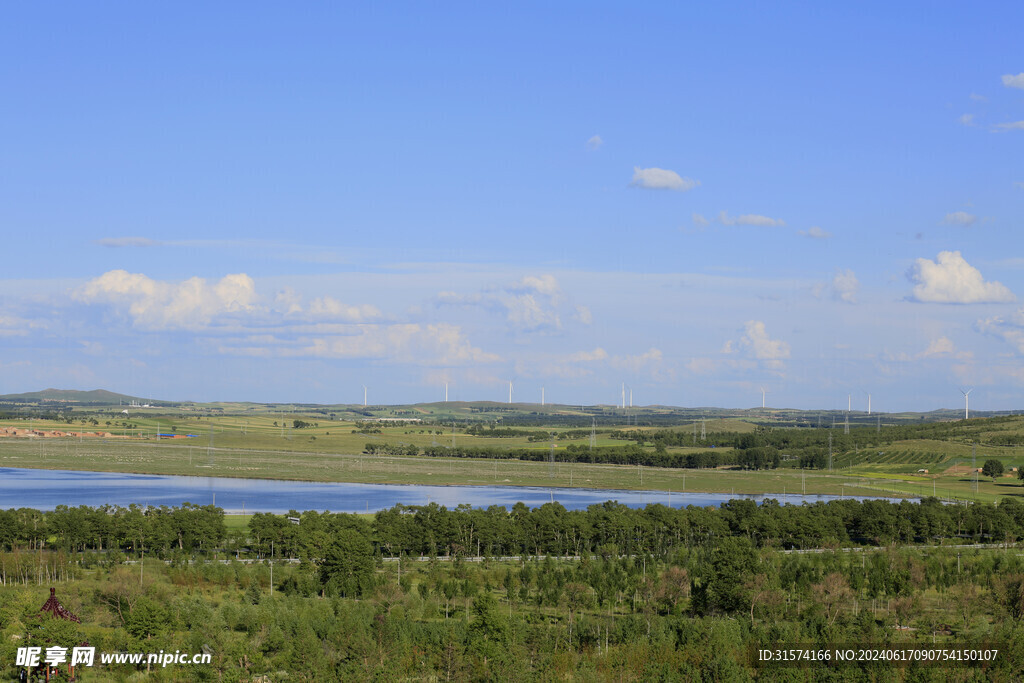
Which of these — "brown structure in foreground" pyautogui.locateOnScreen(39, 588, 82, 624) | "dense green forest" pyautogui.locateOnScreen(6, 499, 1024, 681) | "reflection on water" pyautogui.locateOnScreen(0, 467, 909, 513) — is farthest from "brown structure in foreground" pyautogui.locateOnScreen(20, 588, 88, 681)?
"reflection on water" pyautogui.locateOnScreen(0, 467, 909, 513)

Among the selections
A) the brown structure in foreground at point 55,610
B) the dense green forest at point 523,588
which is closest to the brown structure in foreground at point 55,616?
the brown structure in foreground at point 55,610

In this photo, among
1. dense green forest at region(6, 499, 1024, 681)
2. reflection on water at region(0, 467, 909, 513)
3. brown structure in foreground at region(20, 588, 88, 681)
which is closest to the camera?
brown structure in foreground at region(20, 588, 88, 681)

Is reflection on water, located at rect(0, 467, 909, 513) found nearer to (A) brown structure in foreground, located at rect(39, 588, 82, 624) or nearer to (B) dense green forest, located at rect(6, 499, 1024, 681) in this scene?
(B) dense green forest, located at rect(6, 499, 1024, 681)

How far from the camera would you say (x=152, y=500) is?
8012 cm

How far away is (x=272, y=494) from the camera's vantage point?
9038 cm

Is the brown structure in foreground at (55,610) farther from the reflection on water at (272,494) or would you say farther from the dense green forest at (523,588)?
the reflection on water at (272,494)

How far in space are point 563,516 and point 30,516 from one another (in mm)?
30305

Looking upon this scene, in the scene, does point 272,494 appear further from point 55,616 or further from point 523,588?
point 55,616

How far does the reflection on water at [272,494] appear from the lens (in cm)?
8019

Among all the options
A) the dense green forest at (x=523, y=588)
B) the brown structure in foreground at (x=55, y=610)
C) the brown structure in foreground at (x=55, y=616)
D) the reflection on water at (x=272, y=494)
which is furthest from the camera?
the reflection on water at (x=272, y=494)

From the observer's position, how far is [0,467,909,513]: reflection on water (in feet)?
263

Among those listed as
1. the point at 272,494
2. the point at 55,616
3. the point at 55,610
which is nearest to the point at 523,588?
the point at 55,610

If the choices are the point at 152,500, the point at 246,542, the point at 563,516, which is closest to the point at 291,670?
the point at 246,542

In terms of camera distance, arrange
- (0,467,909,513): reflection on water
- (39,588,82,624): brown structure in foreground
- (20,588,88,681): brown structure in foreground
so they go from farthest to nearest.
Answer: (0,467,909,513): reflection on water, (39,588,82,624): brown structure in foreground, (20,588,88,681): brown structure in foreground
